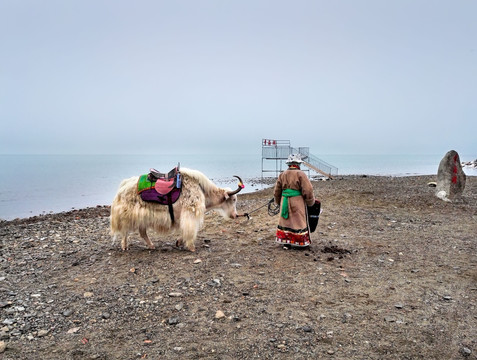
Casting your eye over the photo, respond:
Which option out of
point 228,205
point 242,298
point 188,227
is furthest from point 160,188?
point 242,298

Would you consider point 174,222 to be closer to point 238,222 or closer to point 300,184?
point 300,184

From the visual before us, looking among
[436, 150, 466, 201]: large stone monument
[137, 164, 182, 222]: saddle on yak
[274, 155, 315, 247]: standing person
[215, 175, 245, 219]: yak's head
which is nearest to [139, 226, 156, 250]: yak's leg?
[137, 164, 182, 222]: saddle on yak

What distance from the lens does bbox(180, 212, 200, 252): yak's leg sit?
5.87 m

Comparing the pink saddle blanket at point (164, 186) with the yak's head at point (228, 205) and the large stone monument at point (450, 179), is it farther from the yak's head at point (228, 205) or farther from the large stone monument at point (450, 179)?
the large stone monument at point (450, 179)

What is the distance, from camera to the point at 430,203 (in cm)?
1126

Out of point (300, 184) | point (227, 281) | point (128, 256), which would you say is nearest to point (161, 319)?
point (227, 281)

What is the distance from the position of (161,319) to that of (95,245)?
3646 millimetres

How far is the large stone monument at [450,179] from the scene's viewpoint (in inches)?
469

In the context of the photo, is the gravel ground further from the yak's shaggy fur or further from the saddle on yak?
the saddle on yak

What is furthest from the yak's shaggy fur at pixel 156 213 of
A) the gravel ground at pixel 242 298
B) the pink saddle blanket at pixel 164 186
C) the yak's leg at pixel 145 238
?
the gravel ground at pixel 242 298

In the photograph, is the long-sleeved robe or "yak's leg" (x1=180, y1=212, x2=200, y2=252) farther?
the long-sleeved robe

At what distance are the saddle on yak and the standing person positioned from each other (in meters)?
1.89

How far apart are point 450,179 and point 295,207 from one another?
27.9 feet

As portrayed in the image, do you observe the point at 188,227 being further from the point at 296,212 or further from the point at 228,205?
the point at 296,212
